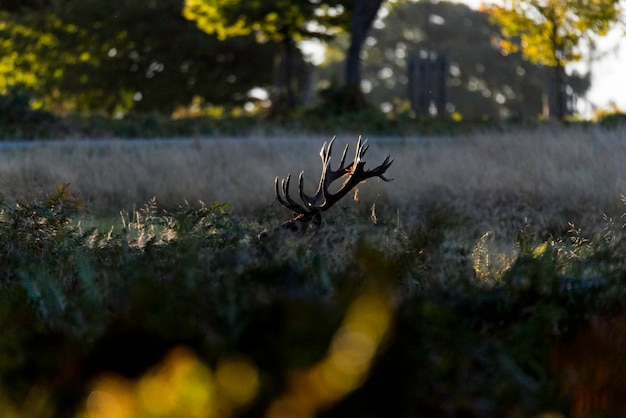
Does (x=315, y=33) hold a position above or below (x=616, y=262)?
above

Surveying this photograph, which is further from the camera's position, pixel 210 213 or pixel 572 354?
pixel 210 213

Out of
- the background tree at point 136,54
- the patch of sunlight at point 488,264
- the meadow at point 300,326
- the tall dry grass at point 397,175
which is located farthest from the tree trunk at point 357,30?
the patch of sunlight at point 488,264

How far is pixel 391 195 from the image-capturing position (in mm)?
12719

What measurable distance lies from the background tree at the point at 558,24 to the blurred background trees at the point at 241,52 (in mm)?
36

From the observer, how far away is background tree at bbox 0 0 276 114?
35.6 m

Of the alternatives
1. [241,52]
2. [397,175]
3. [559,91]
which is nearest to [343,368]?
[397,175]

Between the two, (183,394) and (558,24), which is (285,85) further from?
(183,394)

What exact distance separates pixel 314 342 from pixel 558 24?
2563 centimetres

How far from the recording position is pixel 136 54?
36594 millimetres

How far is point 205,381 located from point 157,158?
13318 mm

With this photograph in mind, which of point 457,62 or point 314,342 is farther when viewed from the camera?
point 457,62

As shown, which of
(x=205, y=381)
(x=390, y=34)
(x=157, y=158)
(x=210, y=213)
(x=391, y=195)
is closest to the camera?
(x=205, y=381)

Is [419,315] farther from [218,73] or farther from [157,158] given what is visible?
[218,73]

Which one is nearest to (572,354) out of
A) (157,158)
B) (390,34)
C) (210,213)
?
(210,213)
